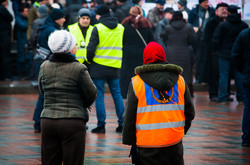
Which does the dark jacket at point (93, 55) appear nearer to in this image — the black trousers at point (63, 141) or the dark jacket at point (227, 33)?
the black trousers at point (63, 141)

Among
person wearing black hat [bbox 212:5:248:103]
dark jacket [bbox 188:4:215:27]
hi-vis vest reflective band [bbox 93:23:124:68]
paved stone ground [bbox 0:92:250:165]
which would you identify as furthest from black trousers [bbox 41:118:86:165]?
dark jacket [bbox 188:4:215:27]

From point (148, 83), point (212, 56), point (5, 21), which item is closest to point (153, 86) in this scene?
point (148, 83)

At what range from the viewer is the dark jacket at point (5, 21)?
16.1m

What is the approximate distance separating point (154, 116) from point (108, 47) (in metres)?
4.50

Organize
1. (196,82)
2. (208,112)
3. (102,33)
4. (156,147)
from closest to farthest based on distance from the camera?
(156,147)
(102,33)
(208,112)
(196,82)

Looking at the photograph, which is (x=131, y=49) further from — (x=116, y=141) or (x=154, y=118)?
(x=154, y=118)

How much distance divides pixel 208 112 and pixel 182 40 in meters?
1.73

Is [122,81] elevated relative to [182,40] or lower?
lower

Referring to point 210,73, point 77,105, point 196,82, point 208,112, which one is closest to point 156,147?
point 77,105

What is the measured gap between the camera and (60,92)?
17.3 feet

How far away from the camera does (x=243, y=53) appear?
8797 millimetres

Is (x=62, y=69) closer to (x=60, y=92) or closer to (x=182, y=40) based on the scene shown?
(x=60, y=92)

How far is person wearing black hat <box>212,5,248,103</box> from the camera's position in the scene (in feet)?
44.0

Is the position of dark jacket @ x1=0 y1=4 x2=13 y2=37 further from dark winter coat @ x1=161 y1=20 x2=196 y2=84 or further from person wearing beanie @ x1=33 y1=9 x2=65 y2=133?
person wearing beanie @ x1=33 y1=9 x2=65 y2=133
